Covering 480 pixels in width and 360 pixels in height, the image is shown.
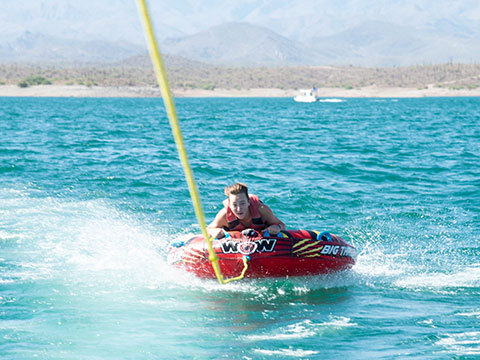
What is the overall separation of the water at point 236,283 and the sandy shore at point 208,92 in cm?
7875

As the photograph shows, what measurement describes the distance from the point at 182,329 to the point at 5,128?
1110 inches

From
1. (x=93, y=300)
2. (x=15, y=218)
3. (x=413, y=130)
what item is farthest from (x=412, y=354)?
(x=413, y=130)

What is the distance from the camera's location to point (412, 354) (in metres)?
6.66

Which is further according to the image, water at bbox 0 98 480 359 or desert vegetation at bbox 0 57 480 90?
desert vegetation at bbox 0 57 480 90

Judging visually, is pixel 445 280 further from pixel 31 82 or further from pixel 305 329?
pixel 31 82

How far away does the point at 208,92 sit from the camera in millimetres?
122625

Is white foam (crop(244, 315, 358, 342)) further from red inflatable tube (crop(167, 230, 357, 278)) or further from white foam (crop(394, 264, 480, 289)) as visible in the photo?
white foam (crop(394, 264, 480, 289))

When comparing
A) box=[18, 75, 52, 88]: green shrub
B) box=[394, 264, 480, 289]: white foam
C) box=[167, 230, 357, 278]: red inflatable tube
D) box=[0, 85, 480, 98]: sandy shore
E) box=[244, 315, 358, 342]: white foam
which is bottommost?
box=[394, 264, 480, 289]: white foam

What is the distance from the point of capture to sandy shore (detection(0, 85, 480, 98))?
9781 centimetres

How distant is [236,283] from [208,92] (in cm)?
11521

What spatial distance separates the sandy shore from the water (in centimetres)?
7875

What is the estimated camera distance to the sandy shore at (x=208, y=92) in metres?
97.8

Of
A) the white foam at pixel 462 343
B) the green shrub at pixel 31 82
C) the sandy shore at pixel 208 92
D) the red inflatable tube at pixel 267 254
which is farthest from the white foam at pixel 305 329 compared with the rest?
the green shrub at pixel 31 82

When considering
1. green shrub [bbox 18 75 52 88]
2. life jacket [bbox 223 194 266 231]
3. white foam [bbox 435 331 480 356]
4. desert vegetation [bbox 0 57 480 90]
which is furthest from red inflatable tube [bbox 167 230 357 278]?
desert vegetation [bbox 0 57 480 90]
